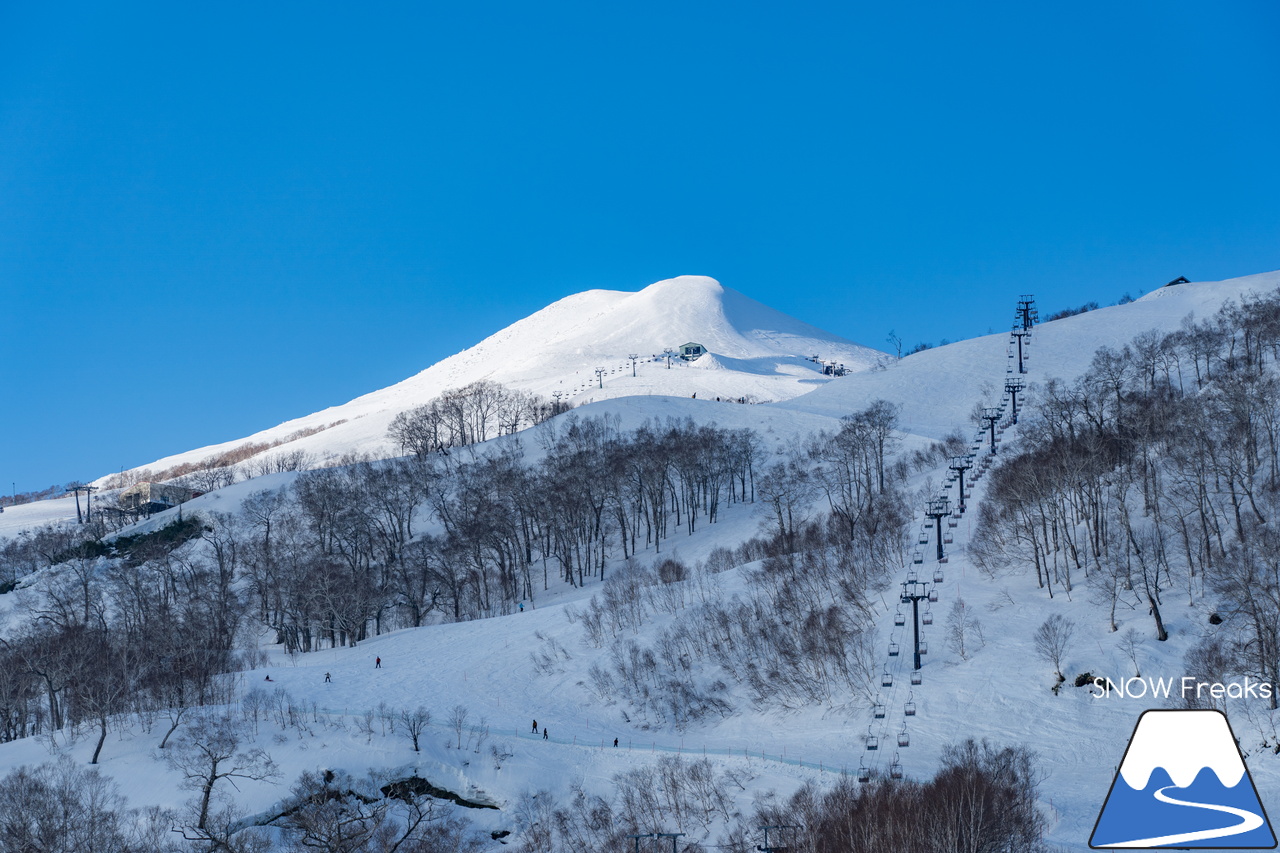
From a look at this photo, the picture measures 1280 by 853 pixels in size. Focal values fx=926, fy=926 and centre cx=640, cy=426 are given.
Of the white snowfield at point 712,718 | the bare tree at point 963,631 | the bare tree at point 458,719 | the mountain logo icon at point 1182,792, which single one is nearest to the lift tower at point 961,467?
the white snowfield at point 712,718

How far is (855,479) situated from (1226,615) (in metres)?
43.7

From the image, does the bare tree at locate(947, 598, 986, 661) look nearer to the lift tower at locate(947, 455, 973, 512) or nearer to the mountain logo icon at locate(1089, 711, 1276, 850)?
the lift tower at locate(947, 455, 973, 512)

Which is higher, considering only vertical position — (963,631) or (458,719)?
(963,631)

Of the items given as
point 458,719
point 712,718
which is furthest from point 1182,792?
point 458,719

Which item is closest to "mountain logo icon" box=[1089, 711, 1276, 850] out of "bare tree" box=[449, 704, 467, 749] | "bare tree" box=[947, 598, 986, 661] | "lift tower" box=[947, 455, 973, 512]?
"bare tree" box=[947, 598, 986, 661]

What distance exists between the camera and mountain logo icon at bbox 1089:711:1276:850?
51.4 ft

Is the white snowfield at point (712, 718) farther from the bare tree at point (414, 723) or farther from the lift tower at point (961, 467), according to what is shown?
the lift tower at point (961, 467)

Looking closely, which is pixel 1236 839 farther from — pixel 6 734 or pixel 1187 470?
pixel 6 734

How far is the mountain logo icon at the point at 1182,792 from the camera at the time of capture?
15680 mm

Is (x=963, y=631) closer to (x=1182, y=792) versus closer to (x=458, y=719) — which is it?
(x=458, y=719)

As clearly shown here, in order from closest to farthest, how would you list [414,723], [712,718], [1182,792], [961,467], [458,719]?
[1182,792], [414,723], [458,719], [712,718], [961,467]

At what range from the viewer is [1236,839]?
16.5 metres

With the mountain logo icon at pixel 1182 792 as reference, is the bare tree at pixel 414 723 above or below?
below

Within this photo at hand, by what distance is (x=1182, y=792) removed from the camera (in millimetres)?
15836
